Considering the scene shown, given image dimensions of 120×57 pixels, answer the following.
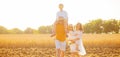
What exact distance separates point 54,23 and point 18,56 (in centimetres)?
694

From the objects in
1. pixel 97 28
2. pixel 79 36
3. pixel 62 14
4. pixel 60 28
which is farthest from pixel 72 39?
pixel 97 28

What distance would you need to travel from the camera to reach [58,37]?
1054 cm

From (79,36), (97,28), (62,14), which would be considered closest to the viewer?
(62,14)

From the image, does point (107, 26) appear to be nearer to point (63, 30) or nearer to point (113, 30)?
point (113, 30)

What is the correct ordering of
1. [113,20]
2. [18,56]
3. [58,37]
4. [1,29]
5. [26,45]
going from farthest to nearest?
[113,20] → [1,29] → [26,45] → [18,56] → [58,37]

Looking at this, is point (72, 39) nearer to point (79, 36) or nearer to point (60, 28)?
point (79, 36)

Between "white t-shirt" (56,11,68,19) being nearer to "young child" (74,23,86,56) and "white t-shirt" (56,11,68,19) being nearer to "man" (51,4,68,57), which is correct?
"man" (51,4,68,57)

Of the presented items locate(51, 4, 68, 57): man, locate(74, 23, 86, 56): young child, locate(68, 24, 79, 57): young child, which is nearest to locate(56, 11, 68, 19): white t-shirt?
locate(51, 4, 68, 57): man

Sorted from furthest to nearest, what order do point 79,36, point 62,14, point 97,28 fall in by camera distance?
point 97,28, point 79,36, point 62,14

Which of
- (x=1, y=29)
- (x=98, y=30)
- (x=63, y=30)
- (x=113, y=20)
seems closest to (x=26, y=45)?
(x=63, y=30)

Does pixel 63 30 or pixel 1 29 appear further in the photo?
pixel 1 29

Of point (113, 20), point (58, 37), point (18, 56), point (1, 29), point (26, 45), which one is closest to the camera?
point (58, 37)

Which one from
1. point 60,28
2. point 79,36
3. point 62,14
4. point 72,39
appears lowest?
point 72,39

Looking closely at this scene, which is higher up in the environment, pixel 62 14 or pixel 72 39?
pixel 62 14
